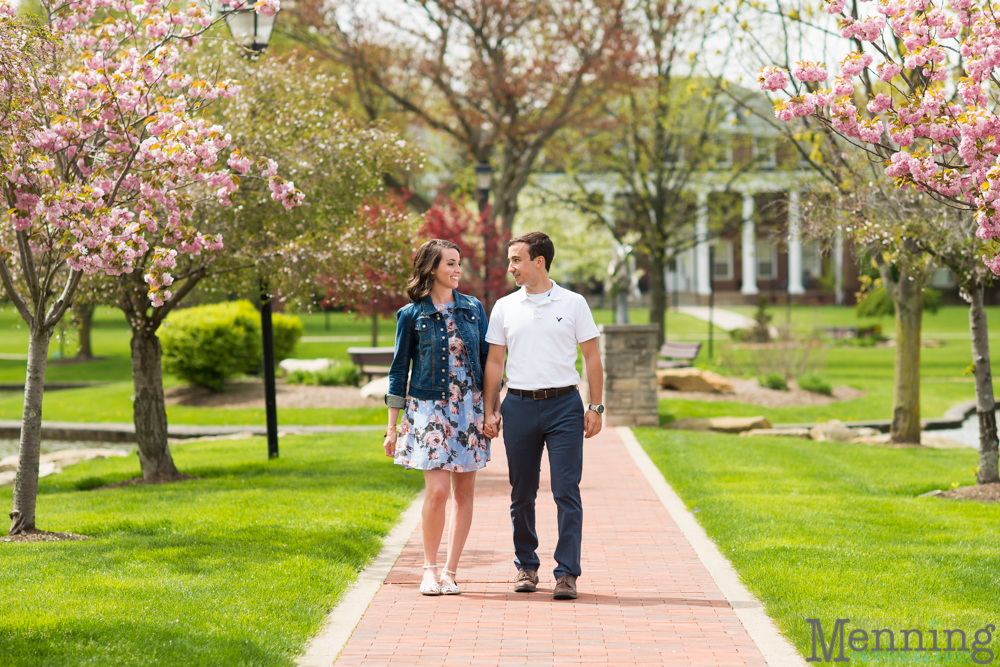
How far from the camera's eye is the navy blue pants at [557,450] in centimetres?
540

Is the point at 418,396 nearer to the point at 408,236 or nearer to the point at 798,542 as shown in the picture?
the point at 798,542

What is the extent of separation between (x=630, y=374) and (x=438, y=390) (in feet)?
29.9

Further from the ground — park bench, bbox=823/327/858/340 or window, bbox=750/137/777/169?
window, bbox=750/137/777/169

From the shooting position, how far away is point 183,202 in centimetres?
693

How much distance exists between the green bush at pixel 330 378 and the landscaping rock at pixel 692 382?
624 cm

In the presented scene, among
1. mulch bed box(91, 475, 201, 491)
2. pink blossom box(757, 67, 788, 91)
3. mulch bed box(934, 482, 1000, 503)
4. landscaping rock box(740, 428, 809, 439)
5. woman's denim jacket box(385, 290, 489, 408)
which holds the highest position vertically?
pink blossom box(757, 67, 788, 91)

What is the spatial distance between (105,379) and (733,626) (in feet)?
76.3

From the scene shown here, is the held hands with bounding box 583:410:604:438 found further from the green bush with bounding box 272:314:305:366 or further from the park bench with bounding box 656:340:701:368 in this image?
the park bench with bounding box 656:340:701:368

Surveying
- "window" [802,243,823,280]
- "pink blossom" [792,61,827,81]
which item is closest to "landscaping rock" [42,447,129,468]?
"pink blossom" [792,61,827,81]

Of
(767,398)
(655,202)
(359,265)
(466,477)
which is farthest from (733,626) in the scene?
(655,202)

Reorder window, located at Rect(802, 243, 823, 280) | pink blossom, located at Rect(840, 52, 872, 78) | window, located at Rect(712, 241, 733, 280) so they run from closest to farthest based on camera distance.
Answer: pink blossom, located at Rect(840, 52, 872, 78) < window, located at Rect(802, 243, 823, 280) < window, located at Rect(712, 241, 733, 280)

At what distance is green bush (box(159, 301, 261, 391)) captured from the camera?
1912cm

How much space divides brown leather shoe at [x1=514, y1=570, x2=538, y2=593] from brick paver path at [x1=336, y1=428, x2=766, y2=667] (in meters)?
0.06

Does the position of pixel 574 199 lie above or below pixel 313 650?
above
